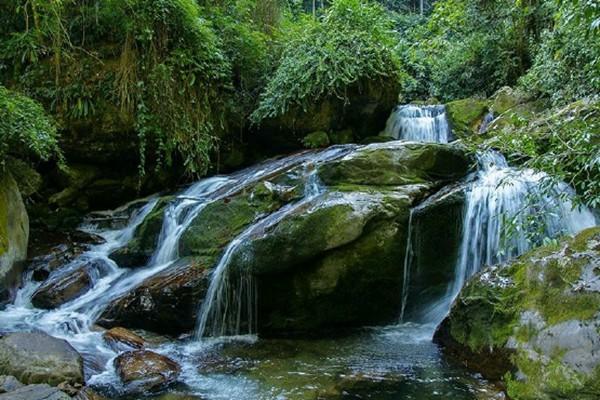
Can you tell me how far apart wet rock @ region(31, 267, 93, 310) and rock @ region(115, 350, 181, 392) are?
185 cm

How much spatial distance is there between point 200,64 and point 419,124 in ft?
14.3

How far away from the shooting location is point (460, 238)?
19.5 ft

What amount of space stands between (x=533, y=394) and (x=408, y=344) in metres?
1.67

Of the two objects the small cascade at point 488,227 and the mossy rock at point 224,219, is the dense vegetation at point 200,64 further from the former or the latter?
the small cascade at point 488,227

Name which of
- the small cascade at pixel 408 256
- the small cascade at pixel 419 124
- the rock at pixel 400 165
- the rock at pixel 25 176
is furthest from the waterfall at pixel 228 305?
the small cascade at pixel 419 124

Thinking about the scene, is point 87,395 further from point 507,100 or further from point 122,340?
point 507,100

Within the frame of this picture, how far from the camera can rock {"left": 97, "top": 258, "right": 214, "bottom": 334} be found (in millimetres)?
5750

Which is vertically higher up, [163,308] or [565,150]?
[565,150]

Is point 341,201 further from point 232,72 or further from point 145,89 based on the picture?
point 232,72

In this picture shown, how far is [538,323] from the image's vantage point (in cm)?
401

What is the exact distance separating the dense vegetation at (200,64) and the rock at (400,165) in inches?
93.5

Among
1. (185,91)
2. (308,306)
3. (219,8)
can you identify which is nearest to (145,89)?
(185,91)

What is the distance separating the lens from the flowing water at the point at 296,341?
4.20 meters

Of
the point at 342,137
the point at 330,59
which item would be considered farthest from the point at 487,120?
the point at 330,59
